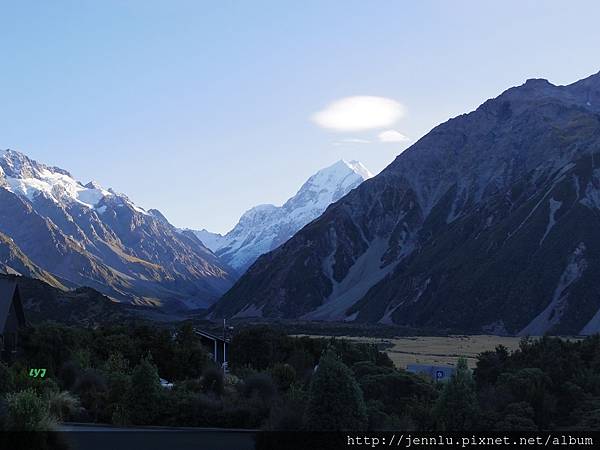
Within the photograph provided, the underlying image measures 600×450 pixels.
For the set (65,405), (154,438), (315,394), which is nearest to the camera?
(315,394)

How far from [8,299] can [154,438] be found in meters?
29.5

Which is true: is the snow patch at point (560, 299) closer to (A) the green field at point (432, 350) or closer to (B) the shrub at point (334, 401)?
(A) the green field at point (432, 350)

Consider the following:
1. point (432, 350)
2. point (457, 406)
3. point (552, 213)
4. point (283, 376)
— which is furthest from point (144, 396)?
point (552, 213)

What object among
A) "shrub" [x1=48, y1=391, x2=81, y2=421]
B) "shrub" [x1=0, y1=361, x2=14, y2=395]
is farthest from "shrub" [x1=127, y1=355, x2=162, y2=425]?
"shrub" [x1=0, y1=361, x2=14, y2=395]

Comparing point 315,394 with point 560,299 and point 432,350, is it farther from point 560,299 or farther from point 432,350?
point 560,299

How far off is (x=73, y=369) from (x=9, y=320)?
13.5 meters

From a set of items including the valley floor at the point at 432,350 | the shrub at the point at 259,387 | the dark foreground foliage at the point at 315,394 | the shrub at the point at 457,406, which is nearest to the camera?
the dark foreground foliage at the point at 315,394

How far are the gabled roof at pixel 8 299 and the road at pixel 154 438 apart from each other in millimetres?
24278

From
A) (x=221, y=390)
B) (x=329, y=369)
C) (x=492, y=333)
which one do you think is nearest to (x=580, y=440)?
(x=329, y=369)

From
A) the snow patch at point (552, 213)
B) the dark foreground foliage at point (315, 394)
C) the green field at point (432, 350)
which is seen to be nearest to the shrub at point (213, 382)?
the dark foreground foliage at point (315, 394)

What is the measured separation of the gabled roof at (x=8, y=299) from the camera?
50.8 meters

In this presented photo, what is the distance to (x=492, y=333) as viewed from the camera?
153m

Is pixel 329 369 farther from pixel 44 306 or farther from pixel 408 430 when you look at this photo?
pixel 44 306

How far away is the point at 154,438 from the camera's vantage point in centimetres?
2531
